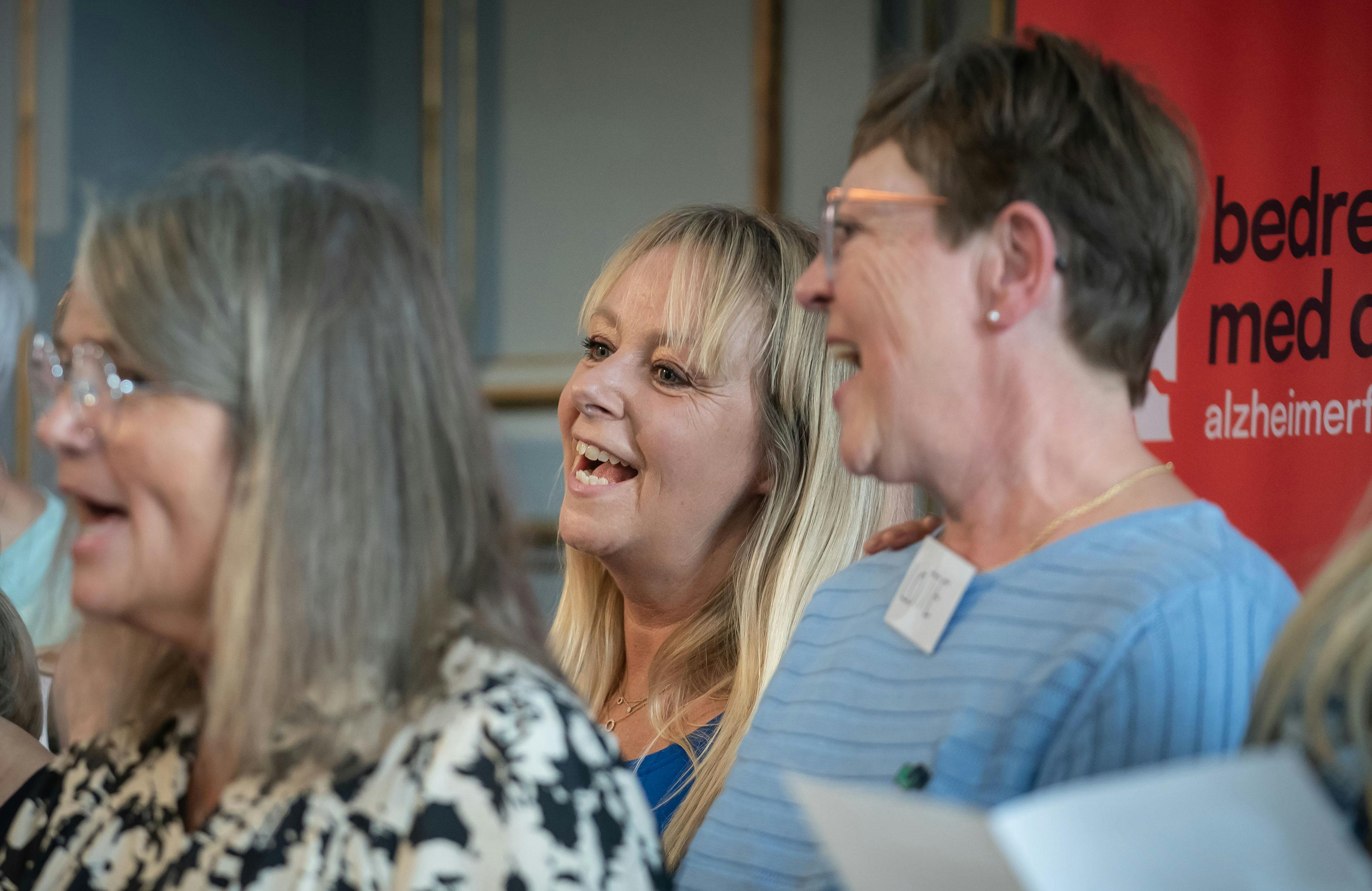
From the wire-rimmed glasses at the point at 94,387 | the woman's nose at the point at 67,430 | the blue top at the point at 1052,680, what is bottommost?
the blue top at the point at 1052,680

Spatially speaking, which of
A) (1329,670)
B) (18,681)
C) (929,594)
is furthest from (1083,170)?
(18,681)

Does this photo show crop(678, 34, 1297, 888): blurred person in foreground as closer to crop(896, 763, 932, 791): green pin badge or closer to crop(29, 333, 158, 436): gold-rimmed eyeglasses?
crop(896, 763, 932, 791): green pin badge

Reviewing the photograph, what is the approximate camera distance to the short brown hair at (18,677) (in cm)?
172

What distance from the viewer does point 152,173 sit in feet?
3.84

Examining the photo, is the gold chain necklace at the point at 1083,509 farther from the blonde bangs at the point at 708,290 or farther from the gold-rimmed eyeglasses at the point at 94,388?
the blonde bangs at the point at 708,290

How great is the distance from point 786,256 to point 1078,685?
1.20 m

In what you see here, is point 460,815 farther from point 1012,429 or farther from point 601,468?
point 601,468

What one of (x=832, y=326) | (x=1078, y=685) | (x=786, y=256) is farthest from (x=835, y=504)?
(x=1078, y=685)

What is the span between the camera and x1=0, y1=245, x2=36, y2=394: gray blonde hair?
2107 mm

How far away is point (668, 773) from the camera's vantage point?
1910 mm

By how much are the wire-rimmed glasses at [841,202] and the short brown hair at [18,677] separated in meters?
1.14

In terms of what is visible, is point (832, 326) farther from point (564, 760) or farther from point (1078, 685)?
point (564, 760)

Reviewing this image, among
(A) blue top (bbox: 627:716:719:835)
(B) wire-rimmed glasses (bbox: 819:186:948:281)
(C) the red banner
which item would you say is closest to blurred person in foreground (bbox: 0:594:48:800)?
(A) blue top (bbox: 627:716:719:835)

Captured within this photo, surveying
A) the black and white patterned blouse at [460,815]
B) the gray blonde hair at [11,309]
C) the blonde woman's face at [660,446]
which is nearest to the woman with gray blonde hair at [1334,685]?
the black and white patterned blouse at [460,815]
